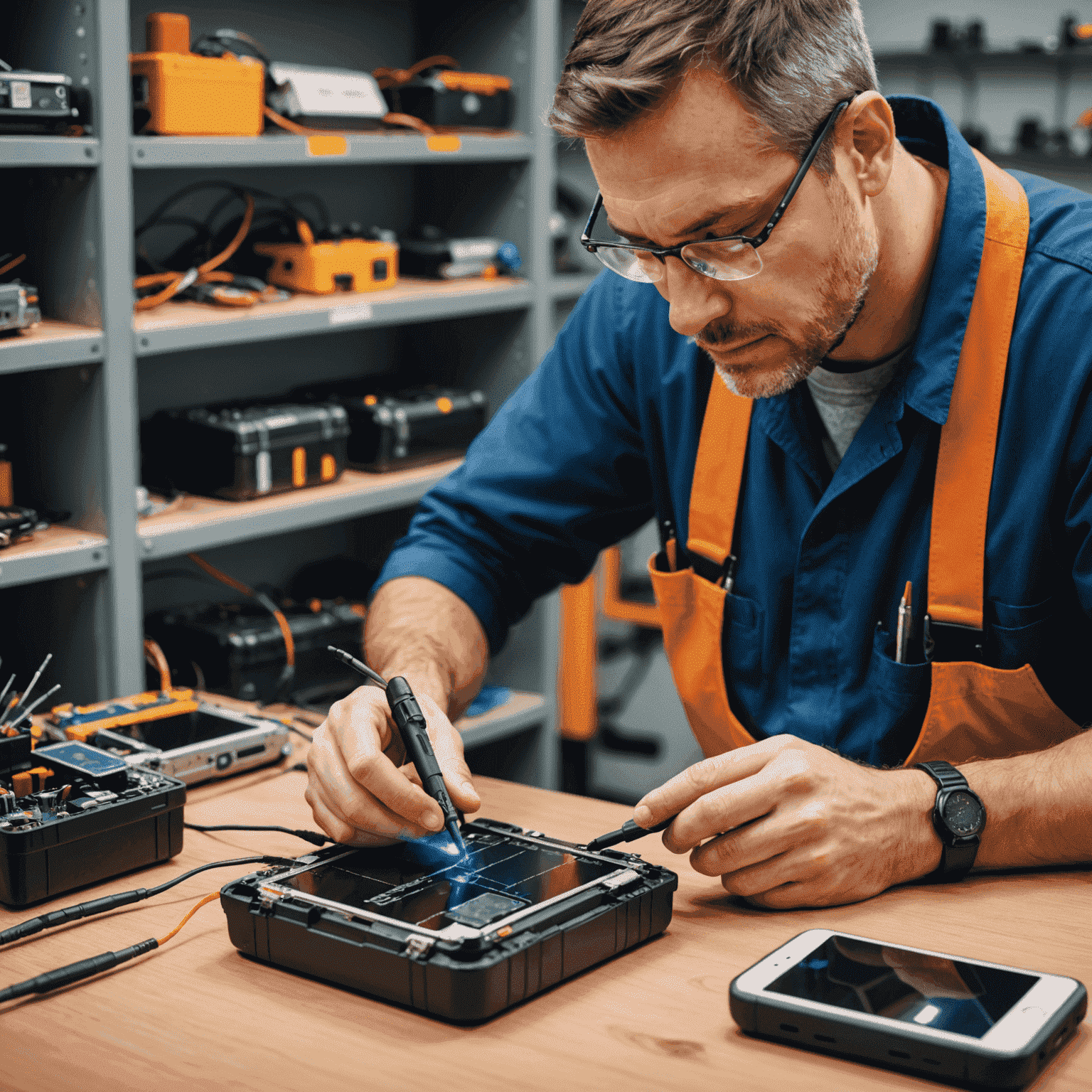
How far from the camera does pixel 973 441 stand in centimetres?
128

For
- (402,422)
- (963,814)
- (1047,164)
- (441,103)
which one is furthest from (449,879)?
(1047,164)

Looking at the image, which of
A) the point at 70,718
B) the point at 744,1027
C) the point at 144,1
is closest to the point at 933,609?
the point at 744,1027

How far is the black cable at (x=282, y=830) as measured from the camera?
119 cm

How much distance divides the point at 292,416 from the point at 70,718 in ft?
3.24

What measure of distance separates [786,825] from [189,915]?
18.8 inches

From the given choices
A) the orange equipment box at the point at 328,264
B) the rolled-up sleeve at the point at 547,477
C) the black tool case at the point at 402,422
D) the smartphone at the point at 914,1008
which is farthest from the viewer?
the black tool case at the point at 402,422

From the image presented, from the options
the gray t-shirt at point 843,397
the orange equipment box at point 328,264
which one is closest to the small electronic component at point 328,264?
the orange equipment box at point 328,264

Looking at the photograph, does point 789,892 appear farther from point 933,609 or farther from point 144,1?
point 144,1

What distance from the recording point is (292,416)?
2371 mm

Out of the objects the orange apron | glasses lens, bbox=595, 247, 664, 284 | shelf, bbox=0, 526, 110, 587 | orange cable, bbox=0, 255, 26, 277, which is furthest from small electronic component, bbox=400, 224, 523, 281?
the orange apron

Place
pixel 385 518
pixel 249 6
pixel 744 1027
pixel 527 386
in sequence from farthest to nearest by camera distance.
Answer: pixel 385 518 < pixel 249 6 < pixel 527 386 < pixel 744 1027

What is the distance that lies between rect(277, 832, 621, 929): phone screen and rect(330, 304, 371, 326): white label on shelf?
142 cm

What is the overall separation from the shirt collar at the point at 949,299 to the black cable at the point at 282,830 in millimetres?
681

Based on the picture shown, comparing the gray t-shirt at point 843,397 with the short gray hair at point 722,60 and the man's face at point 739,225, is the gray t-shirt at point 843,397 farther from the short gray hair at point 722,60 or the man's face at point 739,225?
the short gray hair at point 722,60
